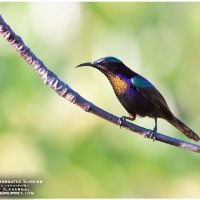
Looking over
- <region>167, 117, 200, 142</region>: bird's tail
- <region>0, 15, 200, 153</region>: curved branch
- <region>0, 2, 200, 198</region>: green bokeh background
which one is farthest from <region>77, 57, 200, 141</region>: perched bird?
<region>0, 15, 200, 153</region>: curved branch

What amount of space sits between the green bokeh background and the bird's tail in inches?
3.5

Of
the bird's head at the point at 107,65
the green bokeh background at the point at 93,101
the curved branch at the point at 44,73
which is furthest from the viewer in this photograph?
the green bokeh background at the point at 93,101

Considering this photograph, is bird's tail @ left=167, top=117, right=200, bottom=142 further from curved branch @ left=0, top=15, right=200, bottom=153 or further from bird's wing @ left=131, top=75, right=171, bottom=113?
curved branch @ left=0, top=15, right=200, bottom=153

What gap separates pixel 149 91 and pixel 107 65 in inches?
9.1

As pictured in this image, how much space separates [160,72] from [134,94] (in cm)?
27

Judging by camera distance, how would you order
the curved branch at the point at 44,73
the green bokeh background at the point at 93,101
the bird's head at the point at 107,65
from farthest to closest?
1. the green bokeh background at the point at 93,101
2. the bird's head at the point at 107,65
3. the curved branch at the point at 44,73

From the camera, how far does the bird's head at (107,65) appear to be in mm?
1486

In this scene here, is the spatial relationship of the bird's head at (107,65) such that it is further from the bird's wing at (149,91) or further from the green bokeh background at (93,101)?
the green bokeh background at (93,101)

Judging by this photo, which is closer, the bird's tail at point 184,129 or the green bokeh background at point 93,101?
the bird's tail at point 184,129

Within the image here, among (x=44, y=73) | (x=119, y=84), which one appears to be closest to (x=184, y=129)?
(x=119, y=84)

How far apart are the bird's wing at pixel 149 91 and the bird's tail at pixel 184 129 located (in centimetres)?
6

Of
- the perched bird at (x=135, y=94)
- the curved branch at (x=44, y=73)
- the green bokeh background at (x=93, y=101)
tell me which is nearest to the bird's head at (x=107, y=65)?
the perched bird at (x=135, y=94)

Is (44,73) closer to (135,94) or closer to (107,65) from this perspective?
(107,65)

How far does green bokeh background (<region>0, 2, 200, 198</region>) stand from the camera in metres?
1.69
